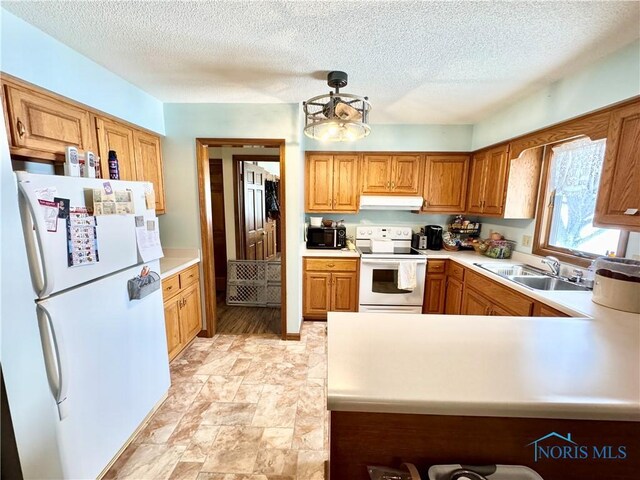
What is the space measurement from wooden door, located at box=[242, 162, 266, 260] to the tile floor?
200 cm

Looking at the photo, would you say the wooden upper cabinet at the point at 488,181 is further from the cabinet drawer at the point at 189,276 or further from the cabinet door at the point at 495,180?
the cabinet drawer at the point at 189,276

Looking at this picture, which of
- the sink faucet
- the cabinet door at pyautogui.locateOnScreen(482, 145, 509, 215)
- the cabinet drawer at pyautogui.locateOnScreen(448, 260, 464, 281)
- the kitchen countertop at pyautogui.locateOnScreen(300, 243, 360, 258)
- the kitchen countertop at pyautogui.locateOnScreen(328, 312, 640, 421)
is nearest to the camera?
the kitchen countertop at pyautogui.locateOnScreen(328, 312, 640, 421)

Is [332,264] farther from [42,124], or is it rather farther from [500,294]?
[42,124]

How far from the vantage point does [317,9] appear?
4.18 feet

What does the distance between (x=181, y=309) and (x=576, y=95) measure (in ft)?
11.7

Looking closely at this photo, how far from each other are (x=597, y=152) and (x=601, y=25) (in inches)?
42.8

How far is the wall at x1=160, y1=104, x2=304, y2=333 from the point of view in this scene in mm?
A: 2506

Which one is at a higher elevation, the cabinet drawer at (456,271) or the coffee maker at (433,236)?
the coffee maker at (433,236)

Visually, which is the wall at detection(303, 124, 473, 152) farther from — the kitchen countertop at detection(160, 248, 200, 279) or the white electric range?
the kitchen countertop at detection(160, 248, 200, 279)

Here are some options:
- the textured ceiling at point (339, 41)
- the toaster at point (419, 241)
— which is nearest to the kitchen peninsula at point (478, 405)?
the textured ceiling at point (339, 41)

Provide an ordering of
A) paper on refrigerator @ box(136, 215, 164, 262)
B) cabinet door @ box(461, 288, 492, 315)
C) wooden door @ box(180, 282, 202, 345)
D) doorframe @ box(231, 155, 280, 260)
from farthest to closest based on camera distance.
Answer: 1. doorframe @ box(231, 155, 280, 260)
2. wooden door @ box(180, 282, 202, 345)
3. cabinet door @ box(461, 288, 492, 315)
4. paper on refrigerator @ box(136, 215, 164, 262)

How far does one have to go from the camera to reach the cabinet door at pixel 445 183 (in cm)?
324

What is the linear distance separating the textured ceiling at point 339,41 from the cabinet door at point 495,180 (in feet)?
2.01

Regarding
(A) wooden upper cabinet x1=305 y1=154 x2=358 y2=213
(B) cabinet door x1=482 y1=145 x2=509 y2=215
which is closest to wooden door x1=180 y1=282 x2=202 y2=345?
(A) wooden upper cabinet x1=305 y1=154 x2=358 y2=213
